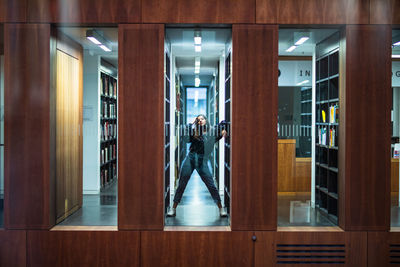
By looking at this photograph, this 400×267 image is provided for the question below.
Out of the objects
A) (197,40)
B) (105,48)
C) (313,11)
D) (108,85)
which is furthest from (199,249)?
(313,11)

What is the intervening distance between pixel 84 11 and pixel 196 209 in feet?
9.12

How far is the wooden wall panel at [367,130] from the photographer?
14.7 ft

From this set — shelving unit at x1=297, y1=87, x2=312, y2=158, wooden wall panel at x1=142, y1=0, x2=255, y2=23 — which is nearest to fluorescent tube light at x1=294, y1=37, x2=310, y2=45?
shelving unit at x1=297, y1=87, x2=312, y2=158

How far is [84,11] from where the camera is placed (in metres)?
4.50

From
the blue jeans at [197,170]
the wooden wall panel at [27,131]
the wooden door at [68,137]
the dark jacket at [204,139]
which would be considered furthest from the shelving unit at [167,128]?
the wooden wall panel at [27,131]

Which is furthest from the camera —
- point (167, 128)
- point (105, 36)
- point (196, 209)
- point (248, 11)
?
point (196, 209)

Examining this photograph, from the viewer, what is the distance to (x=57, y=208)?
470 centimetres

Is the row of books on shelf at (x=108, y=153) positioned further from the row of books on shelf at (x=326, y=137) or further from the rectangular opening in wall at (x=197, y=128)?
the row of books on shelf at (x=326, y=137)

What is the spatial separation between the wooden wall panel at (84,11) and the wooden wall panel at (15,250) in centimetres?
255

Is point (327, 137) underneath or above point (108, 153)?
above

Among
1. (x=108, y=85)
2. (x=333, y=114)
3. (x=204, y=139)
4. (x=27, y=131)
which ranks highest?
(x=108, y=85)

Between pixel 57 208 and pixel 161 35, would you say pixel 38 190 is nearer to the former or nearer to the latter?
pixel 57 208

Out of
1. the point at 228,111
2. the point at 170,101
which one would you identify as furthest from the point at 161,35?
the point at 228,111

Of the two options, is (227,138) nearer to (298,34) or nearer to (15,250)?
(298,34)
